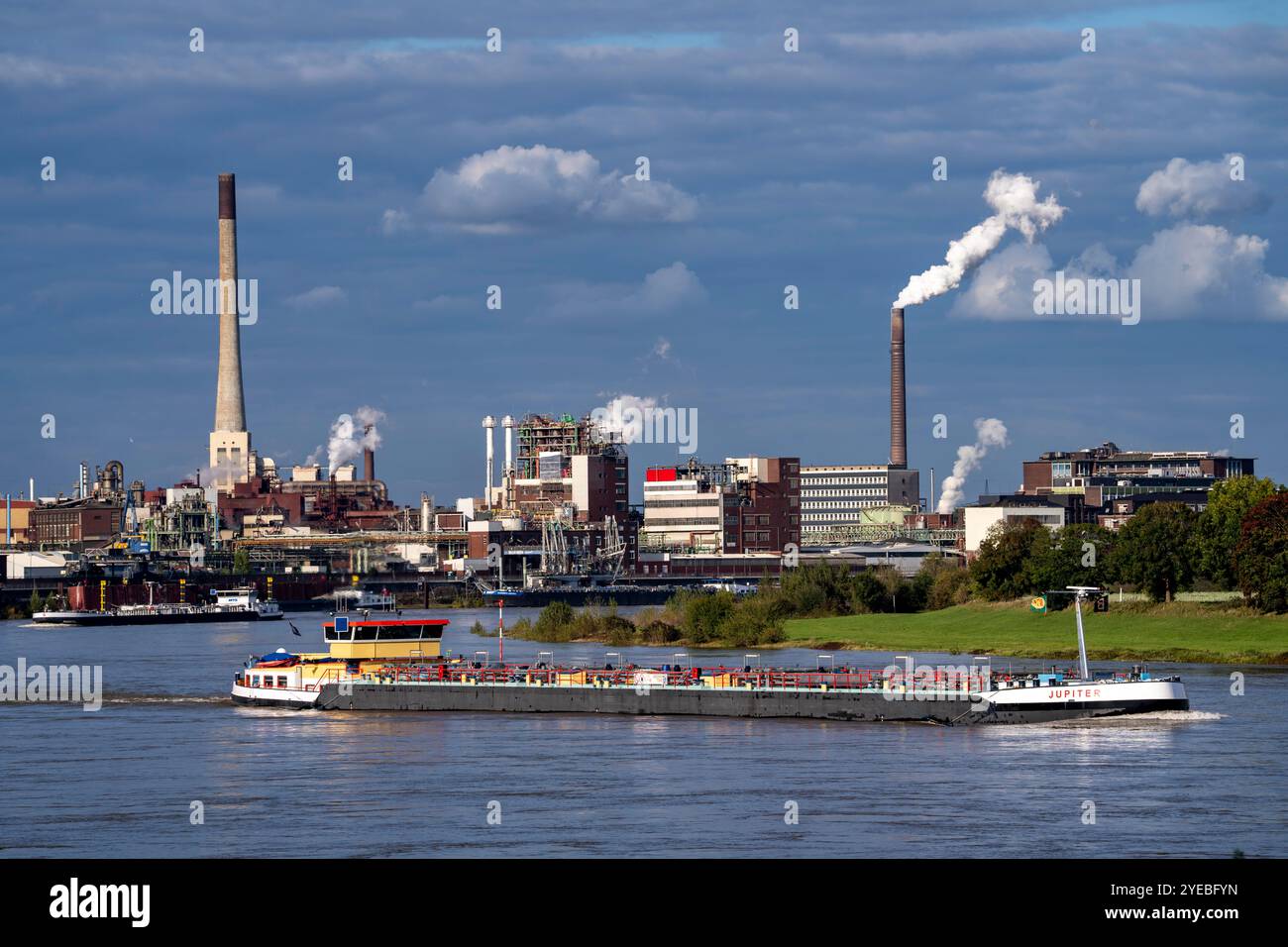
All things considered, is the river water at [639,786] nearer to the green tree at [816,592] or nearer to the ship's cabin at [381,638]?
the ship's cabin at [381,638]

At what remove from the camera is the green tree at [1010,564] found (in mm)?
141625

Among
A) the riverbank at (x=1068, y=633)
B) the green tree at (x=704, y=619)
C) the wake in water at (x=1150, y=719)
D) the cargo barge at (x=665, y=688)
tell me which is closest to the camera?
the wake in water at (x=1150, y=719)

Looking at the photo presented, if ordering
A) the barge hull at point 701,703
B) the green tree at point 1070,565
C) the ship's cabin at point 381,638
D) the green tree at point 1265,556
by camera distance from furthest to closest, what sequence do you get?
the green tree at point 1070,565 → the green tree at point 1265,556 → the ship's cabin at point 381,638 → the barge hull at point 701,703

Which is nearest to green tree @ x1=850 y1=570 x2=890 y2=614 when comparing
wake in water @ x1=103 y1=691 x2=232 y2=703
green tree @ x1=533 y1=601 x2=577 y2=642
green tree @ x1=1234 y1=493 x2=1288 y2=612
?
green tree @ x1=533 y1=601 x2=577 y2=642

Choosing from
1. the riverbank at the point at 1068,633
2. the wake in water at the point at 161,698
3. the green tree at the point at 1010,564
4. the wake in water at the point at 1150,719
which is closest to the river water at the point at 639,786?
the wake in water at the point at 1150,719

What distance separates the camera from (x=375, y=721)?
83.7 m

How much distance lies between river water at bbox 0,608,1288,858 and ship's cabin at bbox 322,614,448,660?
350 inches

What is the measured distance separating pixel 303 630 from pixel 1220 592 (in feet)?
316

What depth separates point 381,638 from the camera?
96.1 m

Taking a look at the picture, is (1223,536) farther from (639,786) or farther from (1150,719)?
(639,786)

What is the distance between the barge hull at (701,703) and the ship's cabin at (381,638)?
4.18 m

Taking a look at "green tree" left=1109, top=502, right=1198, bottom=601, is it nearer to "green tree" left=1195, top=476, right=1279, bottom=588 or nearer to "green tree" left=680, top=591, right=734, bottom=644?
"green tree" left=1195, top=476, right=1279, bottom=588

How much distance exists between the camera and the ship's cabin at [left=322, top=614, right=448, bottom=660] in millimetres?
95500

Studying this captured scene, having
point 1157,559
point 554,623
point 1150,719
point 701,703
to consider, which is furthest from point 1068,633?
point 1150,719
